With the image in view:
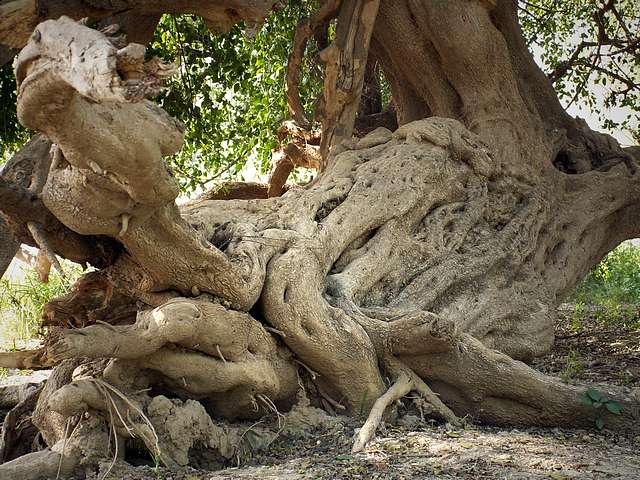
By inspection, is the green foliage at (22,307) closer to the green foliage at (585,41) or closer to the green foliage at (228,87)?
the green foliage at (228,87)

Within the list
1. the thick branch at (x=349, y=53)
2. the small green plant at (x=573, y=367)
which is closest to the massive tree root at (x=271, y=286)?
the small green plant at (x=573, y=367)

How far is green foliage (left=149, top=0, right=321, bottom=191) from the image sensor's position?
24.1 feet

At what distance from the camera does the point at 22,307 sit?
9305 mm

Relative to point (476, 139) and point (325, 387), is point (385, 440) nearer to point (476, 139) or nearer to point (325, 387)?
point (325, 387)

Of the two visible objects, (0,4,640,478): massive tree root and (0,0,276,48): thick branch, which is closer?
(0,4,640,478): massive tree root

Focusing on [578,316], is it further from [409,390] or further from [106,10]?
[106,10]

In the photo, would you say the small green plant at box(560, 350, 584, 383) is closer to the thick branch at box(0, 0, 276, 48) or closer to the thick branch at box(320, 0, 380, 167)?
the thick branch at box(320, 0, 380, 167)

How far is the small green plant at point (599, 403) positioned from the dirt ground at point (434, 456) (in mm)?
64

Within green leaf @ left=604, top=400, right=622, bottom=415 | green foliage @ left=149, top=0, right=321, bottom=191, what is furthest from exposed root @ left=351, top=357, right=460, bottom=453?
green foliage @ left=149, top=0, right=321, bottom=191

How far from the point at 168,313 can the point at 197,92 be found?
4.06 m

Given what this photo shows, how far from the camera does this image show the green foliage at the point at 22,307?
888 centimetres

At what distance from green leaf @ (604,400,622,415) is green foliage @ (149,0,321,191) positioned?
4.43 m

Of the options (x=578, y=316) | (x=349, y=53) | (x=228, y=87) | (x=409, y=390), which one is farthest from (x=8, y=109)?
(x=578, y=316)

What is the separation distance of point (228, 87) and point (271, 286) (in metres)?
3.62
